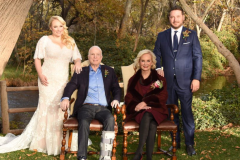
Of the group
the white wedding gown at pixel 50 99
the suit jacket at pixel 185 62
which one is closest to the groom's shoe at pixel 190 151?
the suit jacket at pixel 185 62

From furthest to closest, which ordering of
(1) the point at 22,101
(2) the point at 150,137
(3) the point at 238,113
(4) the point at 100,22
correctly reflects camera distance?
(4) the point at 100,22
(1) the point at 22,101
(3) the point at 238,113
(2) the point at 150,137

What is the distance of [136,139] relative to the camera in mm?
5438

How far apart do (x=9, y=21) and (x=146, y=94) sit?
2392 mm

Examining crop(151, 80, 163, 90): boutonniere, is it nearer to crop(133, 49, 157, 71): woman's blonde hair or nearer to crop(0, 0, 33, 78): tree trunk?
crop(133, 49, 157, 71): woman's blonde hair

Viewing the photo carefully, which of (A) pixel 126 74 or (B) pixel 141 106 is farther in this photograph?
(A) pixel 126 74

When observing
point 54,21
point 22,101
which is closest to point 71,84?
point 54,21

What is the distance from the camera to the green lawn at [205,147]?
4.41m

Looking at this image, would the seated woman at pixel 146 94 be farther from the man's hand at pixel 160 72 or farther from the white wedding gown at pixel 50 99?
the white wedding gown at pixel 50 99

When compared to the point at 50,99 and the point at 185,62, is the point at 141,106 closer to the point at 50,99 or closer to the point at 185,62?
the point at 185,62

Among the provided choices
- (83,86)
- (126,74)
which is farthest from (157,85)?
(83,86)

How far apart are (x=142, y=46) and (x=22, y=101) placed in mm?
9651

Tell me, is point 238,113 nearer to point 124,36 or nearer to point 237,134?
point 237,134

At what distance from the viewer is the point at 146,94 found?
430 centimetres

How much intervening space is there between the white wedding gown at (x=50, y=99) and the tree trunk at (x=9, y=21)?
0.65m
